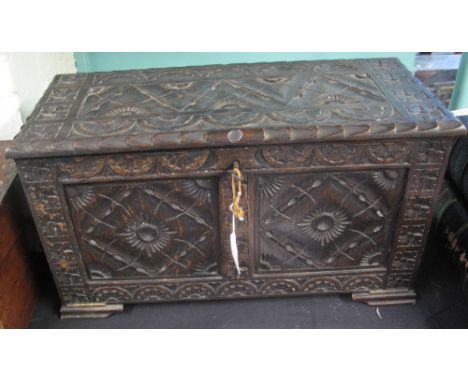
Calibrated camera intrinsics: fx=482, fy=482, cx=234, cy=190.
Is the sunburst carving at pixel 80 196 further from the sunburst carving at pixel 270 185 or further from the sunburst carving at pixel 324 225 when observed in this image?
the sunburst carving at pixel 324 225

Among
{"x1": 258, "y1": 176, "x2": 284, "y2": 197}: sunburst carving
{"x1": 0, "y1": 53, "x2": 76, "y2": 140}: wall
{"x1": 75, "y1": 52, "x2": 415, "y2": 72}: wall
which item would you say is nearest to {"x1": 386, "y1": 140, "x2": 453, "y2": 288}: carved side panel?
{"x1": 258, "y1": 176, "x2": 284, "y2": 197}: sunburst carving

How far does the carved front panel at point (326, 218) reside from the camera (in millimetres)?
1373

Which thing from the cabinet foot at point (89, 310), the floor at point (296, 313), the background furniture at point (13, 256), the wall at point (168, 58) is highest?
the wall at point (168, 58)

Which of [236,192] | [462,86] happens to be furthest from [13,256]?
[462,86]

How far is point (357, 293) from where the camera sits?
5.30 feet

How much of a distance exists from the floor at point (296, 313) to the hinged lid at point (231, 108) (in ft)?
2.04

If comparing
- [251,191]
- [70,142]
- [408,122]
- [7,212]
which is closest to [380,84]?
[408,122]

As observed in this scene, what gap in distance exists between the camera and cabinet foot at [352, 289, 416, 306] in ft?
5.26

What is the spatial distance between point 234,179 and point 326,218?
324mm

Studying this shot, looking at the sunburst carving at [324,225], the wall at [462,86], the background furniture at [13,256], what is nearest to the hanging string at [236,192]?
the sunburst carving at [324,225]

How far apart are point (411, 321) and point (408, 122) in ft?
2.22

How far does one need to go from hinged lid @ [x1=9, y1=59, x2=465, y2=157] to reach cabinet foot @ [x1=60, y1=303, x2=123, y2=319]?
0.59 meters

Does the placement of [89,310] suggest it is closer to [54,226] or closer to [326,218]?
[54,226]

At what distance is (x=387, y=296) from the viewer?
1603 millimetres
